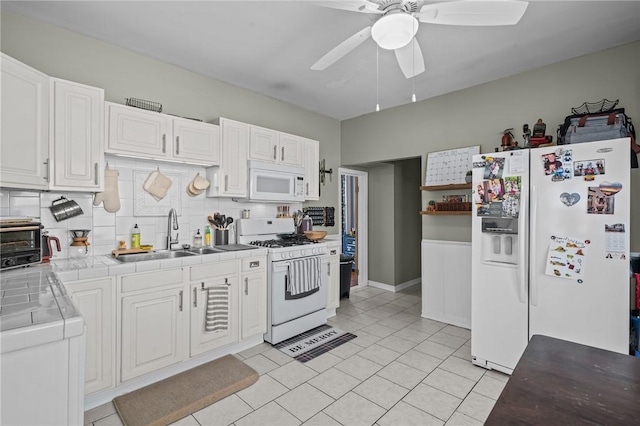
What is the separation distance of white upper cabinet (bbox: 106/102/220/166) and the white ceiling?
0.65 m

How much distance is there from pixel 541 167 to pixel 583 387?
6.37 ft

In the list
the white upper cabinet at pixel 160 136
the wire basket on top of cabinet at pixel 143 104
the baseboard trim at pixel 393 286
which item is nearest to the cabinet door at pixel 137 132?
the white upper cabinet at pixel 160 136

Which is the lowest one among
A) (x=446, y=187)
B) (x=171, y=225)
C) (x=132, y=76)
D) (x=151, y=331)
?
(x=151, y=331)

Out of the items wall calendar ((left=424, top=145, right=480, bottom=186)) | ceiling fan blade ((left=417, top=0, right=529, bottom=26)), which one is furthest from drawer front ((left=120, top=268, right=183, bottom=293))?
wall calendar ((left=424, top=145, right=480, bottom=186))

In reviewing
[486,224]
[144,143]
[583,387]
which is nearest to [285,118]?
[144,143]

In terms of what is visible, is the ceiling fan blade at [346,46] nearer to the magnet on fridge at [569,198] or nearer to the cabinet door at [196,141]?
the cabinet door at [196,141]

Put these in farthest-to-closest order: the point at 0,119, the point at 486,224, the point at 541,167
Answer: the point at 486,224, the point at 541,167, the point at 0,119

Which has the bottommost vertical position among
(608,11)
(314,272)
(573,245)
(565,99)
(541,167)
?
(314,272)

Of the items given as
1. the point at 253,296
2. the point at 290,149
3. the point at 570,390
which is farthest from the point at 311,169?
the point at 570,390

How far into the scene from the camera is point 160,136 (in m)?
2.79

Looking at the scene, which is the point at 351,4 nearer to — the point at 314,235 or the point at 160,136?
the point at 160,136

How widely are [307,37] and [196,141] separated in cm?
141

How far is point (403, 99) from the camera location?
4.09 metres

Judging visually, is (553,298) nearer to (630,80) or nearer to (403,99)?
(630,80)
